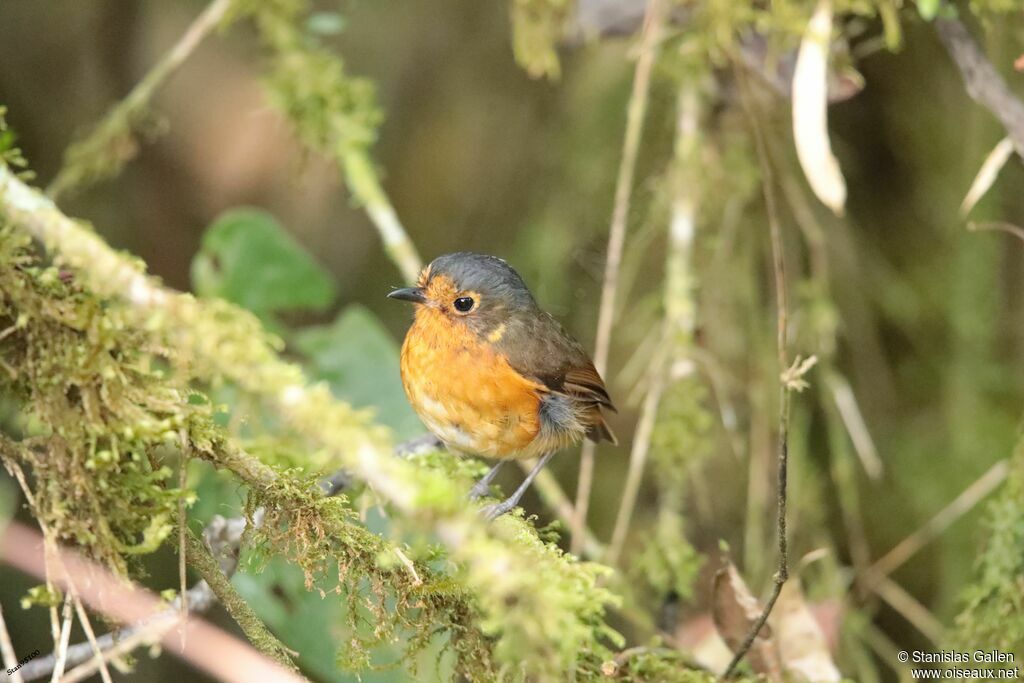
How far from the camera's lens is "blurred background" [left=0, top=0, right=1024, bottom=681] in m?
3.55

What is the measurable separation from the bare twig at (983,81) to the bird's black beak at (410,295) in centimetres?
156

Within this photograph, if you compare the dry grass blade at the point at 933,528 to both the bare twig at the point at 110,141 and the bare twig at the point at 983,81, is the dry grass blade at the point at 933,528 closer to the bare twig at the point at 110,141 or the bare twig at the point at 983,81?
the bare twig at the point at 983,81

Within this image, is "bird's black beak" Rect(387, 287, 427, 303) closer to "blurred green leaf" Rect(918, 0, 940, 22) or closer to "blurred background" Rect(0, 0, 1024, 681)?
"blurred background" Rect(0, 0, 1024, 681)

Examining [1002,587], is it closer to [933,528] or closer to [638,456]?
[638,456]

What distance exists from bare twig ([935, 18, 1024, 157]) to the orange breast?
53.1 inches

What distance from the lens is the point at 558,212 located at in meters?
4.33

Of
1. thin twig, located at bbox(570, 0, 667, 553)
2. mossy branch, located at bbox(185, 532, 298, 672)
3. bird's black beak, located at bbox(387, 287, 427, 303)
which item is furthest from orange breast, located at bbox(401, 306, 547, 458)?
mossy branch, located at bbox(185, 532, 298, 672)

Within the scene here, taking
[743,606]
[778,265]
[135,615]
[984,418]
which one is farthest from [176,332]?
[984,418]

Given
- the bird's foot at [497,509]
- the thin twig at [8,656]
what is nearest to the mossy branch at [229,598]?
the thin twig at [8,656]

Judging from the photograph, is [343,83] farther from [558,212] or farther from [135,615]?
[135,615]

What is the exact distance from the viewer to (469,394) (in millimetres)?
2777

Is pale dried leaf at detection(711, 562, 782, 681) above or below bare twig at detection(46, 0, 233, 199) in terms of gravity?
below

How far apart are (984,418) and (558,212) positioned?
186 cm

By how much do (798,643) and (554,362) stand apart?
3.30 feet
